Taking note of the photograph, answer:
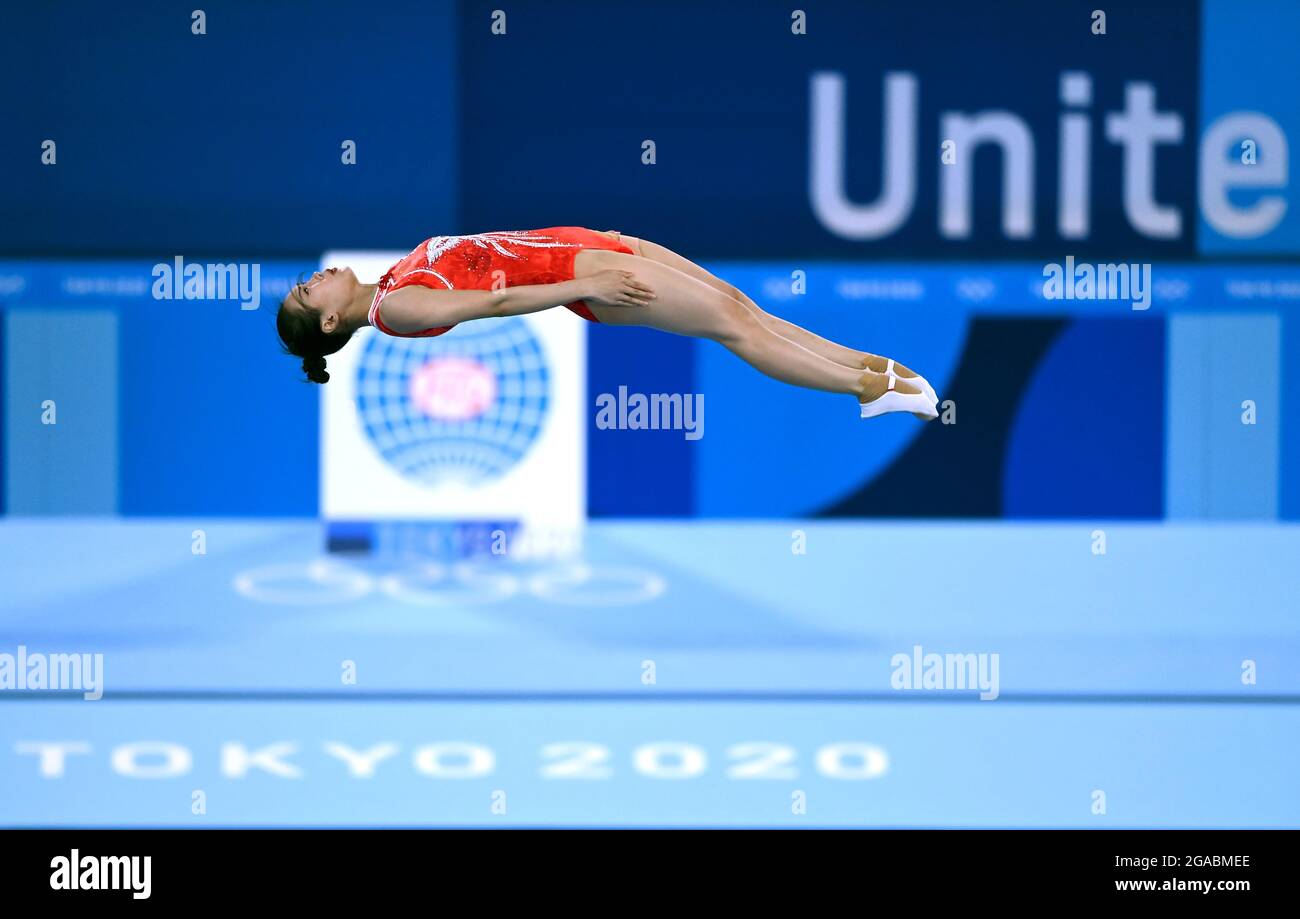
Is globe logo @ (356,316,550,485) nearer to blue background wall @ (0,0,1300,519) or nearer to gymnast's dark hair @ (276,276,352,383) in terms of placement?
blue background wall @ (0,0,1300,519)

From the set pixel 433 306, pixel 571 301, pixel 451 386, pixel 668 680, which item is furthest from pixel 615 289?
pixel 668 680

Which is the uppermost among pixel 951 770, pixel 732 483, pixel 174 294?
pixel 174 294

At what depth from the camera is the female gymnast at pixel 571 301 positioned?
4.31m

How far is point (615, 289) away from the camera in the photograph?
430cm

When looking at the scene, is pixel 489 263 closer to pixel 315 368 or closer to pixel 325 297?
pixel 325 297

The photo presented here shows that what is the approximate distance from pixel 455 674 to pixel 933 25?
12.4ft

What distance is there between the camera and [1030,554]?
24.5 feet

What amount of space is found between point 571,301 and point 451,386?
9.47 feet

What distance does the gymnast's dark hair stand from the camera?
4.55m

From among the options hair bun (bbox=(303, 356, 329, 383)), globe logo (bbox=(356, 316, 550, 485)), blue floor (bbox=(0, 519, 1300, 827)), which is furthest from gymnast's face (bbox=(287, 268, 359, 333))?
blue floor (bbox=(0, 519, 1300, 827))

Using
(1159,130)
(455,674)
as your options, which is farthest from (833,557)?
(1159,130)

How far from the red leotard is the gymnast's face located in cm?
14
